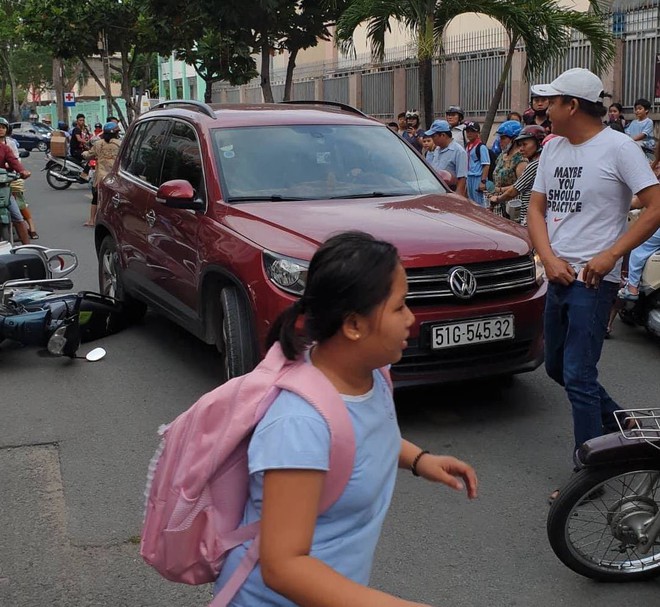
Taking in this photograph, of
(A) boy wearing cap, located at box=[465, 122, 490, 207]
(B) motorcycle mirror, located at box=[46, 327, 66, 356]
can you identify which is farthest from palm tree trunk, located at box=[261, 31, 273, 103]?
(B) motorcycle mirror, located at box=[46, 327, 66, 356]

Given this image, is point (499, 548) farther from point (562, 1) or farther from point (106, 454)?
point (562, 1)

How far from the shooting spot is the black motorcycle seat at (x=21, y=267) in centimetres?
714

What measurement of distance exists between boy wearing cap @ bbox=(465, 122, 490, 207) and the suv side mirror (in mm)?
6658

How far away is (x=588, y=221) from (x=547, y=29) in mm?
11329

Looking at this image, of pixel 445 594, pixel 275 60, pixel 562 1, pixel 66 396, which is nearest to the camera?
pixel 445 594

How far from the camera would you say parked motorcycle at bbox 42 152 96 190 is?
24.4m

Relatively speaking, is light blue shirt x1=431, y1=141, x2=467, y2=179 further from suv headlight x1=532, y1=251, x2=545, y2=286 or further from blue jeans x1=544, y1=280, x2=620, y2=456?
blue jeans x1=544, y1=280, x2=620, y2=456

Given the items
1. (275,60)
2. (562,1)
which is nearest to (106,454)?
(562,1)

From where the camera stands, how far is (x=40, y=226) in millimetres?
16125

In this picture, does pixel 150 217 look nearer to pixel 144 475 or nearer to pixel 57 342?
pixel 57 342

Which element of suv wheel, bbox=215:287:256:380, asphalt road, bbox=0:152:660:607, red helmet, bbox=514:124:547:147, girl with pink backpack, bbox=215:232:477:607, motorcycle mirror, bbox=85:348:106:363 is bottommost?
asphalt road, bbox=0:152:660:607

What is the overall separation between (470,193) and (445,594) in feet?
31.1

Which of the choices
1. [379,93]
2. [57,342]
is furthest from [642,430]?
[379,93]

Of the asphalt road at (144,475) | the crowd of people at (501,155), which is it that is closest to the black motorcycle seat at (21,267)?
the asphalt road at (144,475)
